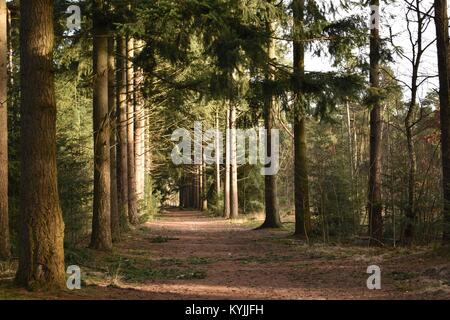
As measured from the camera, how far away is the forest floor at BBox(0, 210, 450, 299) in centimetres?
845

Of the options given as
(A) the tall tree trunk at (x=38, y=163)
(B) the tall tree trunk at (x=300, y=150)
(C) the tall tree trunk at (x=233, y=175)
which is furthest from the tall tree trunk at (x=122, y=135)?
(C) the tall tree trunk at (x=233, y=175)

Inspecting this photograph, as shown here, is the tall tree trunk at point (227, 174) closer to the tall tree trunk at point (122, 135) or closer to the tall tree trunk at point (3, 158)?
the tall tree trunk at point (122, 135)

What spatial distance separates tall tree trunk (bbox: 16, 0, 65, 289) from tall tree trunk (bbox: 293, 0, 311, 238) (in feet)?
29.4

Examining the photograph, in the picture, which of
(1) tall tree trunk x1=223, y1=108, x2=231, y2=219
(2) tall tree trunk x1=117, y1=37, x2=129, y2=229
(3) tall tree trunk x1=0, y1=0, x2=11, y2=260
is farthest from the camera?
(1) tall tree trunk x1=223, y1=108, x2=231, y2=219

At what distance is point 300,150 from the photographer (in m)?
17.5

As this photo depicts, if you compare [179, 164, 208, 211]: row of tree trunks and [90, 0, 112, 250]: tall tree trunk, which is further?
[179, 164, 208, 211]: row of tree trunks

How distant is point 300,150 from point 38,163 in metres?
11.4

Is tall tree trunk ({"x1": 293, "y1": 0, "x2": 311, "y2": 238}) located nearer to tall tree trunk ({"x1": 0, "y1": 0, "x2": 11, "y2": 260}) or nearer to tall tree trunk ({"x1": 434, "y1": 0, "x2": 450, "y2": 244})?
tall tree trunk ({"x1": 434, "y1": 0, "x2": 450, "y2": 244})

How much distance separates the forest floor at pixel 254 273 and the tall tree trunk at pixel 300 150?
0.85 m

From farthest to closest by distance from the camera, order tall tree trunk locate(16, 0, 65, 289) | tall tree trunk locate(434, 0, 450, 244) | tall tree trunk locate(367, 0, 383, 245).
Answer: tall tree trunk locate(367, 0, 383, 245) < tall tree trunk locate(434, 0, 450, 244) < tall tree trunk locate(16, 0, 65, 289)

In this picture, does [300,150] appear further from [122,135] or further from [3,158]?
[3,158]

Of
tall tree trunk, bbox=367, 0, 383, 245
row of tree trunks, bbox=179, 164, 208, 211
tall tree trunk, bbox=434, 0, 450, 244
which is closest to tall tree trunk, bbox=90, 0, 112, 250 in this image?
tall tree trunk, bbox=367, 0, 383, 245

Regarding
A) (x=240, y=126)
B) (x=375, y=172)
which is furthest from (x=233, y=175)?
(x=375, y=172)
